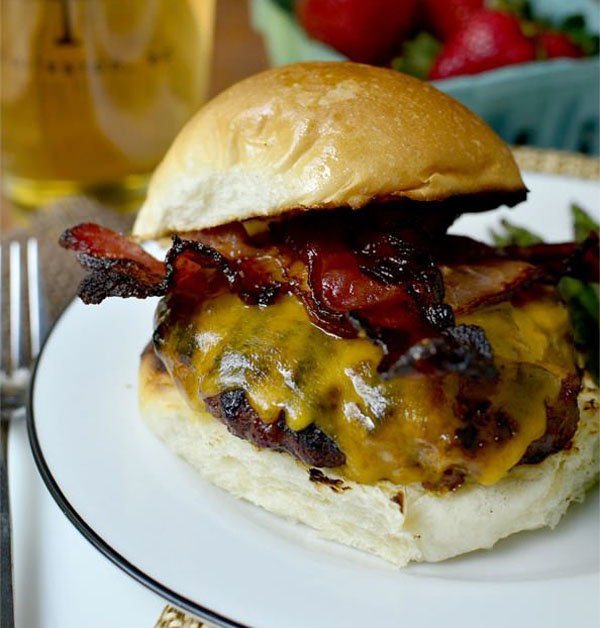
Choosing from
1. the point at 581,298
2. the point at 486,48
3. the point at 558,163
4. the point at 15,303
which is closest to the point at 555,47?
the point at 486,48

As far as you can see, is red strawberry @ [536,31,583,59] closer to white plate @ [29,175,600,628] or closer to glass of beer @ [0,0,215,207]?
glass of beer @ [0,0,215,207]

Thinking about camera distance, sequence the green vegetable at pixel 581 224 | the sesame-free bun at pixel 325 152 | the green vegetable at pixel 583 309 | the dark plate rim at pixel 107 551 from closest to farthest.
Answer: the dark plate rim at pixel 107 551
the sesame-free bun at pixel 325 152
the green vegetable at pixel 583 309
the green vegetable at pixel 581 224

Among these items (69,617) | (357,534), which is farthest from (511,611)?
(69,617)

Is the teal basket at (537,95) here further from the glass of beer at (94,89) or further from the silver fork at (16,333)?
the silver fork at (16,333)

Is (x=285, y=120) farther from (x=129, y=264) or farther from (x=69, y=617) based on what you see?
(x=69, y=617)

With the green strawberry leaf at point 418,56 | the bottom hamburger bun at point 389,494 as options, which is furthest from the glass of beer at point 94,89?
the bottom hamburger bun at point 389,494

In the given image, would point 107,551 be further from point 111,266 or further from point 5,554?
point 111,266
